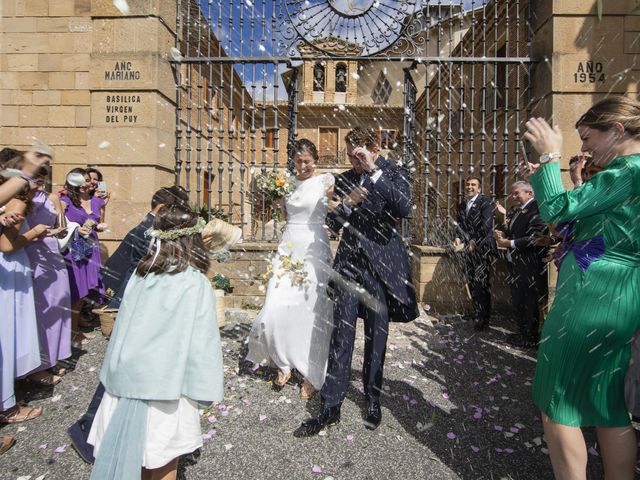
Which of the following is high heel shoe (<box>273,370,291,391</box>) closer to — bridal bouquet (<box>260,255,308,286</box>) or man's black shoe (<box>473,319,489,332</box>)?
bridal bouquet (<box>260,255,308,286</box>)

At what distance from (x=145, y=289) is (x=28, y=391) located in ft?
8.65

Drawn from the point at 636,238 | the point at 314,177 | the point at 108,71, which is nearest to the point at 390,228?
the point at 314,177

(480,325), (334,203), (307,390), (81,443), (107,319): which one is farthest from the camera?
(480,325)

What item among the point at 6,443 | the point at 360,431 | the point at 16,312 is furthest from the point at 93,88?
the point at 360,431

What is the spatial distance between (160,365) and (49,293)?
2634mm

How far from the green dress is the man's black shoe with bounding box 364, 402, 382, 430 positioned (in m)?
1.45

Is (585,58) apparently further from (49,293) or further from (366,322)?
(49,293)

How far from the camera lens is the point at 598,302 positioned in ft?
6.19

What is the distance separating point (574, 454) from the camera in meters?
1.89

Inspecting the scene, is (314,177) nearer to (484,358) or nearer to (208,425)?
(208,425)

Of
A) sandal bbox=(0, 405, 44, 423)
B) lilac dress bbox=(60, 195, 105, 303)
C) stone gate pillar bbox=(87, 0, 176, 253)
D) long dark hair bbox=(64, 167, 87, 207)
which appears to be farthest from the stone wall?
sandal bbox=(0, 405, 44, 423)

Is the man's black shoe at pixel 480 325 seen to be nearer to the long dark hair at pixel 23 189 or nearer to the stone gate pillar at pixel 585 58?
the stone gate pillar at pixel 585 58

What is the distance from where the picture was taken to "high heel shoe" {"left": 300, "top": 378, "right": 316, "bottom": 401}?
369cm

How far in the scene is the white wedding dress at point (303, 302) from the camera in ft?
12.3
